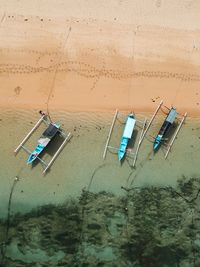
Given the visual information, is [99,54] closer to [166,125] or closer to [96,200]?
[166,125]

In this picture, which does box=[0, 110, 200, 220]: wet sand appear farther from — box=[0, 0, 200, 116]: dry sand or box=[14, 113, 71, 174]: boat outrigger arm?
box=[0, 0, 200, 116]: dry sand

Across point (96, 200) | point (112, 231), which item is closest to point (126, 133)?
point (96, 200)

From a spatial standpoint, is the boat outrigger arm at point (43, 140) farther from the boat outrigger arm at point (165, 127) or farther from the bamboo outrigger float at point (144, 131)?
the boat outrigger arm at point (165, 127)

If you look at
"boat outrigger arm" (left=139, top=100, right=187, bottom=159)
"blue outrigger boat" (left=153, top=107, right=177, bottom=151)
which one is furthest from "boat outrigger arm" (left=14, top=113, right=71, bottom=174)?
"blue outrigger boat" (left=153, top=107, right=177, bottom=151)

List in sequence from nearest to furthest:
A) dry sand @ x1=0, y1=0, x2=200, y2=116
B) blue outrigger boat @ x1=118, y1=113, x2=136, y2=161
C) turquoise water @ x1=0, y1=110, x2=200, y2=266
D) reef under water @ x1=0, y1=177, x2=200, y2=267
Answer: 1. reef under water @ x1=0, y1=177, x2=200, y2=267
2. turquoise water @ x1=0, y1=110, x2=200, y2=266
3. dry sand @ x1=0, y1=0, x2=200, y2=116
4. blue outrigger boat @ x1=118, y1=113, x2=136, y2=161

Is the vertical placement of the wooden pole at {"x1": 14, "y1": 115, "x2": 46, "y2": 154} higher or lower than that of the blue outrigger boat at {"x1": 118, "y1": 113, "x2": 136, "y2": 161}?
lower

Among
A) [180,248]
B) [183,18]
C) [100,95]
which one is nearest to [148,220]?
[180,248]
